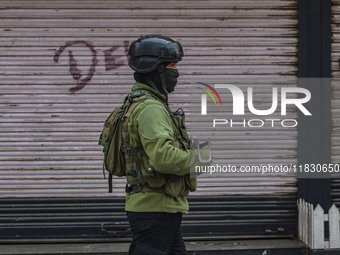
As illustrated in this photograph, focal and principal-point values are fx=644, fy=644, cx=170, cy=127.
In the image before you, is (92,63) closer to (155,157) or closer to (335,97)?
(335,97)

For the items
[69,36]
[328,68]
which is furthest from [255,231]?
[69,36]

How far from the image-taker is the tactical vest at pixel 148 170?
14.0 feet

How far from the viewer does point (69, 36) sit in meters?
7.32

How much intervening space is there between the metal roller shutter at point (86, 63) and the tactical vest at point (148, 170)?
3.02 metres

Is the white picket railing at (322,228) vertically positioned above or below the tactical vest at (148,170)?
below

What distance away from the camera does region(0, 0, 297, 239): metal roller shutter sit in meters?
7.30

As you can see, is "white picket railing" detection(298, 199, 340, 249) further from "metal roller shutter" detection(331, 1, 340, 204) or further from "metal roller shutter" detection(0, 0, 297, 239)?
"metal roller shutter" detection(0, 0, 297, 239)

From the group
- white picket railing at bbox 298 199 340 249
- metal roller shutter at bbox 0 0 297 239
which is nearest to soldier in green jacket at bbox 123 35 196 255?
white picket railing at bbox 298 199 340 249

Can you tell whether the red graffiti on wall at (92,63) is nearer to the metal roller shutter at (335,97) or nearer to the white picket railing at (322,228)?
the metal roller shutter at (335,97)

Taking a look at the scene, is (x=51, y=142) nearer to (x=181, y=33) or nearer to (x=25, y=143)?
(x=25, y=143)

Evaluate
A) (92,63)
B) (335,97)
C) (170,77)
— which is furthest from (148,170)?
(335,97)

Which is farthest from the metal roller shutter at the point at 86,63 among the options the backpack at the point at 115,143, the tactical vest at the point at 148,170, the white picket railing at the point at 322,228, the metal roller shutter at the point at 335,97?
the tactical vest at the point at 148,170

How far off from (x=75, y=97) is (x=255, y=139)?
84.1 inches

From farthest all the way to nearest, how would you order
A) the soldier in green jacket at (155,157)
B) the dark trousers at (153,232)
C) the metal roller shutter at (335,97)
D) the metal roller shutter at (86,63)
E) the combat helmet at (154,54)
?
the metal roller shutter at (335,97), the metal roller shutter at (86,63), the combat helmet at (154,54), the dark trousers at (153,232), the soldier in green jacket at (155,157)
